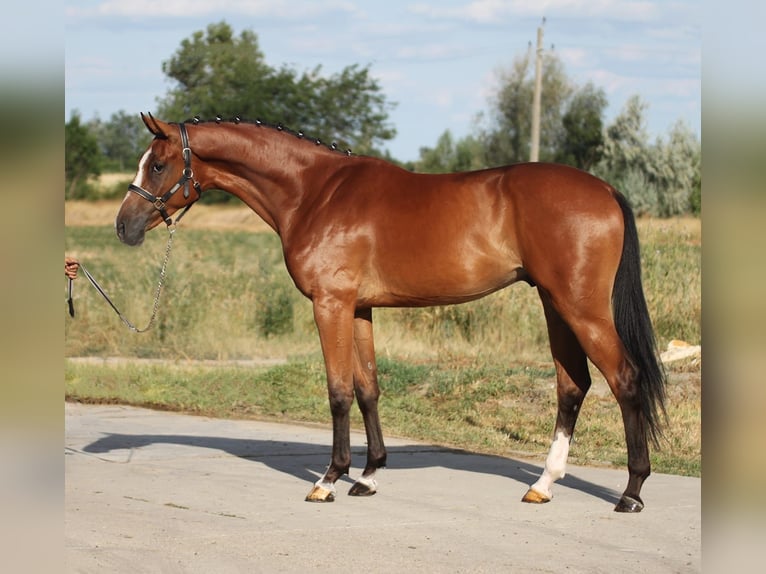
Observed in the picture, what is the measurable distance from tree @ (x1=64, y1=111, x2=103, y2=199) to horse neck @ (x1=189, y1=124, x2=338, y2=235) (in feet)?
143

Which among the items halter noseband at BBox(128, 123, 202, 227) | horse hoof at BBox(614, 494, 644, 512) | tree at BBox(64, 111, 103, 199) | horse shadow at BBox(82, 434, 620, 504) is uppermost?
tree at BBox(64, 111, 103, 199)

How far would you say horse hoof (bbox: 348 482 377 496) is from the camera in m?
6.82

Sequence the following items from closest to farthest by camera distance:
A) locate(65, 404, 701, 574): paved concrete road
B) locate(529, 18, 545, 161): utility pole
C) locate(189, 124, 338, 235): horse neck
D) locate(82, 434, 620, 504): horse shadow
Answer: locate(65, 404, 701, 574): paved concrete road < locate(189, 124, 338, 235): horse neck < locate(82, 434, 620, 504): horse shadow < locate(529, 18, 545, 161): utility pole

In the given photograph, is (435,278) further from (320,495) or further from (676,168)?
(676,168)

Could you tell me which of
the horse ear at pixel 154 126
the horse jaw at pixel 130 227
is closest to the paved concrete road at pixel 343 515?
the horse jaw at pixel 130 227

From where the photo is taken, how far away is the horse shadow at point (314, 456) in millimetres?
7547

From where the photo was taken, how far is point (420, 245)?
21.8ft

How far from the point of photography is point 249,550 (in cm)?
538

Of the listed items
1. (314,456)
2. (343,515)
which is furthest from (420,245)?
(314,456)

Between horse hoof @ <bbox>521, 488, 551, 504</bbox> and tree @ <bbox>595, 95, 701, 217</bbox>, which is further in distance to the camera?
tree @ <bbox>595, 95, 701, 217</bbox>

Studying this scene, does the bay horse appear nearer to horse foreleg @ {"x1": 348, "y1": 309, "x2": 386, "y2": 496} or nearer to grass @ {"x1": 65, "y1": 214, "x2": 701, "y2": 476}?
horse foreleg @ {"x1": 348, "y1": 309, "x2": 386, "y2": 496}

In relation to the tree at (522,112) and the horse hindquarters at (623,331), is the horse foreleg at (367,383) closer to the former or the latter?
the horse hindquarters at (623,331)

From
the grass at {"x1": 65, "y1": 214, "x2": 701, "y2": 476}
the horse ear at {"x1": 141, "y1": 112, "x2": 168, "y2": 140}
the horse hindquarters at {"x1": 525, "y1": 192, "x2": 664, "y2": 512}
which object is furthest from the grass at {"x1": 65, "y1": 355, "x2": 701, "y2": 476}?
the horse ear at {"x1": 141, "y1": 112, "x2": 168, "y2": 140}
